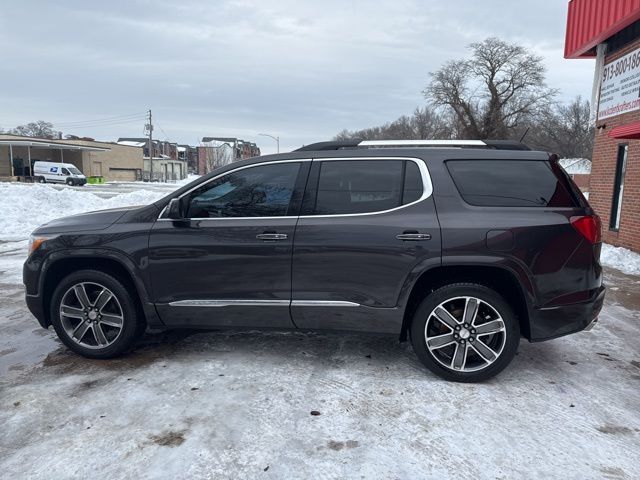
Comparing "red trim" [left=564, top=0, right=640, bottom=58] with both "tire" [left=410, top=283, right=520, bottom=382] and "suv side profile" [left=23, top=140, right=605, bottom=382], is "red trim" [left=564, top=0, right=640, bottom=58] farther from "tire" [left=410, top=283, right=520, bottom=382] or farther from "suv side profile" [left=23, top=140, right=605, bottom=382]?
"tire" [left=410, top=283, right=520, bottom=382]

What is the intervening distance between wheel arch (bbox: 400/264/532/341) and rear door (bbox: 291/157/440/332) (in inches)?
7.1

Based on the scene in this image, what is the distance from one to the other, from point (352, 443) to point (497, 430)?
3.14 feet

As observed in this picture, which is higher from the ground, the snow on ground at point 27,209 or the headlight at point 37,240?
the headlight at point 37,240

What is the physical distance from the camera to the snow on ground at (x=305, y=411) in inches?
109

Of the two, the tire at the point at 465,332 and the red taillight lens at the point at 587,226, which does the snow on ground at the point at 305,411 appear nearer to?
the tire at the point at 465,332

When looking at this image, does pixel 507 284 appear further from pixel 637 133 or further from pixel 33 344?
pixel 637 133

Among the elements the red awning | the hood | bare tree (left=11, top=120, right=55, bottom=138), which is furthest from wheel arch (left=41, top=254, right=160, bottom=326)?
bare tree (left=11, top=120, right=55, bottom=138)

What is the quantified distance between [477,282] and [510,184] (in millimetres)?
804

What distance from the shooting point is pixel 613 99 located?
10.3m

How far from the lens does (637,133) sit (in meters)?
7.63

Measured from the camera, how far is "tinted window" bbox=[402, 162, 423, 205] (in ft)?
12.5

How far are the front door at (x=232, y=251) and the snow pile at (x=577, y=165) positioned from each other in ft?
205

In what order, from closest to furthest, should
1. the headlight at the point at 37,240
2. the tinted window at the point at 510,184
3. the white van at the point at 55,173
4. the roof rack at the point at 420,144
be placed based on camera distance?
the tinted window at the point at 510,184 < the roof rack at the point at 420,144 < the headlight at the point at 37,240 < the white van at the point at 55,173

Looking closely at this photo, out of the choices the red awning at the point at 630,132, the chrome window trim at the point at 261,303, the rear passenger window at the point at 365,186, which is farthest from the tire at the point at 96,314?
the red awning at the point at 630,132
